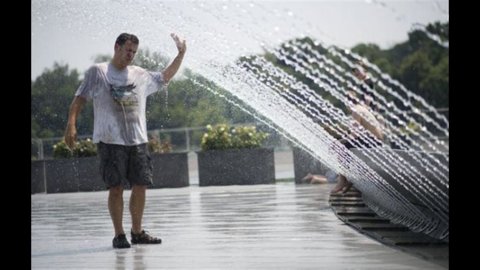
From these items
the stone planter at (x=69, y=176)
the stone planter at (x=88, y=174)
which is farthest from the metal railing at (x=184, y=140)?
the stone planter at (x=88, y=174)

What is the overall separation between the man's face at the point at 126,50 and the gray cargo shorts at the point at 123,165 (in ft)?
1.93

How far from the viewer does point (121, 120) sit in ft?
22.0

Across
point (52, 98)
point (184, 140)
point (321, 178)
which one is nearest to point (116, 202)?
point (321, 178)

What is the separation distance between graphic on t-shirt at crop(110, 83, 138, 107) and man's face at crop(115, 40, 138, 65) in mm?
190

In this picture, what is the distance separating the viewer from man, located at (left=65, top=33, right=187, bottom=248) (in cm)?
669

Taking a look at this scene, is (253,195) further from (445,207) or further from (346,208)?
(445,207)

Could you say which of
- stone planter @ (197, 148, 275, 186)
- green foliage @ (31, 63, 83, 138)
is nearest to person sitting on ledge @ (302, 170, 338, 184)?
stone planter @ (197, 148, 275, 186)

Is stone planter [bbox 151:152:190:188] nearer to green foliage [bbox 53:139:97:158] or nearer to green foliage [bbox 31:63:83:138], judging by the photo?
green foliage [bbox 53:139:97:158]

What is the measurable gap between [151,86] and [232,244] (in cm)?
121

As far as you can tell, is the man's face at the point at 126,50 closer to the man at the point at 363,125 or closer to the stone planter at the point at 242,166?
the man at the point at 363,125

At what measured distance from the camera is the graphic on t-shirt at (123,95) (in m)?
6.69
